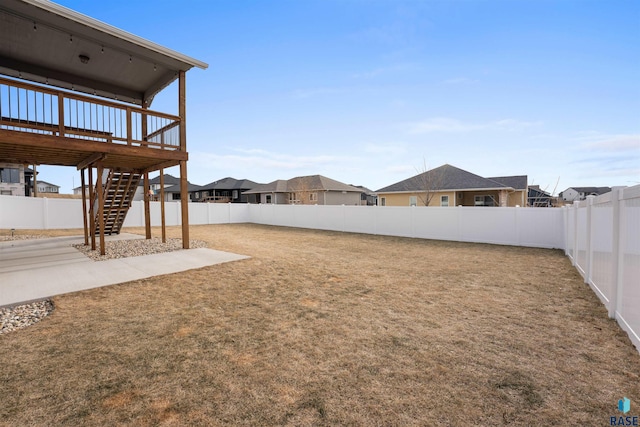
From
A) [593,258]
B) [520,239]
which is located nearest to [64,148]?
[593,258]

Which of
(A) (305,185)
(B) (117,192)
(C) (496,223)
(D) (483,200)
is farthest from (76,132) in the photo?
(A) (305,185)

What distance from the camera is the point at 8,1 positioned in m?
5.22

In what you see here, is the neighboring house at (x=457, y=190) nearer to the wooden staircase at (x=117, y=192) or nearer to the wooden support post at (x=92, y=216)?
the wooden staircase at (x=117, y=192)

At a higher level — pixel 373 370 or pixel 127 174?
pixel 127 174

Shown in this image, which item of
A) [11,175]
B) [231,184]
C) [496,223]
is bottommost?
[496,223]

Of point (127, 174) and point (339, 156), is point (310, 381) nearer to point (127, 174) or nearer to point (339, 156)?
point (127, 174)

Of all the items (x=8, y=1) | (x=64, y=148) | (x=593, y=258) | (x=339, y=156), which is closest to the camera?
(x=593, y=258)

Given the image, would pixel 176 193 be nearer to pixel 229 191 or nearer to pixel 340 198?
pixel 229 191

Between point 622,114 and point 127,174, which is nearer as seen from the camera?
point 127,174

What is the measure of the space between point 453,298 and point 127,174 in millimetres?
10783

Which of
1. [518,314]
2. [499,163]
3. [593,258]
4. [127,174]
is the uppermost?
[499,163]

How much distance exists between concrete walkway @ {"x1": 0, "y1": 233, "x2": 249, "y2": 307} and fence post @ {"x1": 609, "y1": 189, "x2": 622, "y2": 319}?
6.84 metres

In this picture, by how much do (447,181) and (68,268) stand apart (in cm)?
1985

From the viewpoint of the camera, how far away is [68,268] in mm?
6109
